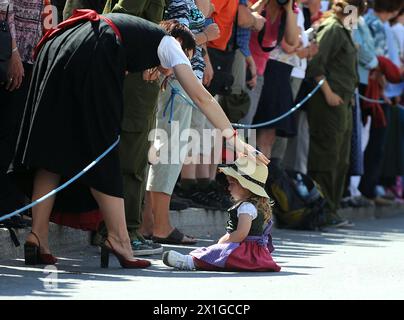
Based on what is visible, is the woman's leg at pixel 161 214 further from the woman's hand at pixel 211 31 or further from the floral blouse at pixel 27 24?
the floral blouse at pixel 27 24

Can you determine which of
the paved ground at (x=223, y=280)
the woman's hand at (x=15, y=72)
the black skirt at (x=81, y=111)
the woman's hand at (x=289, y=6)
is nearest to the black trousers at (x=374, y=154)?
the woman's hand at (x=289, y=6)

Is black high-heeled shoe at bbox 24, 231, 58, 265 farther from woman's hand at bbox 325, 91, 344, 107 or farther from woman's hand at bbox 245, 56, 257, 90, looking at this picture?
woman's hand at bbox 325, 91, 344, 107

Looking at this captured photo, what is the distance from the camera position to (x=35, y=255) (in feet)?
23.7

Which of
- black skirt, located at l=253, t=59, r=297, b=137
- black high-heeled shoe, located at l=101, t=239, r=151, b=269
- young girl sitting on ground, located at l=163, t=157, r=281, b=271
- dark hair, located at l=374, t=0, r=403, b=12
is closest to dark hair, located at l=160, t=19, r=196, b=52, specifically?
young girl sitting on ground, located at l=163, t=157, r=281, b=271

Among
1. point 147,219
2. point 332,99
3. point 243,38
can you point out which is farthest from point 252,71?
point 147,219

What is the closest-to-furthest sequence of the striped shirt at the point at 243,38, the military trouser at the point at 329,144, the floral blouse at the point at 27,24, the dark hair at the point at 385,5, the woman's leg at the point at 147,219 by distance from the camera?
1. the floral blouse at the point at 27,24
2. the woman's leg at the point at 147,219
3. the striped shirt at the point at 243,38
4. the military trouser at the point at 329,144
5. the dark hair at the point at 385,5

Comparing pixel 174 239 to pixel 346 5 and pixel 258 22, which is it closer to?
pixel 258 22

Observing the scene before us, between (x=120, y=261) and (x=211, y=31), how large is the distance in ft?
7.24

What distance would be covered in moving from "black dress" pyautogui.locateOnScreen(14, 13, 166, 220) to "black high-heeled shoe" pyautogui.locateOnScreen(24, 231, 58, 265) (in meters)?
0.47

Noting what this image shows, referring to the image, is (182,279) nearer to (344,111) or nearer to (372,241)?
(372,241)

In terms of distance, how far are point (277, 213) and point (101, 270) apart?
4122 mm

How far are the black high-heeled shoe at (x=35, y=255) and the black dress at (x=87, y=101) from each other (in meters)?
0.47

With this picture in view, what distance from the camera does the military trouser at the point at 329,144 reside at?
11.8 metres
